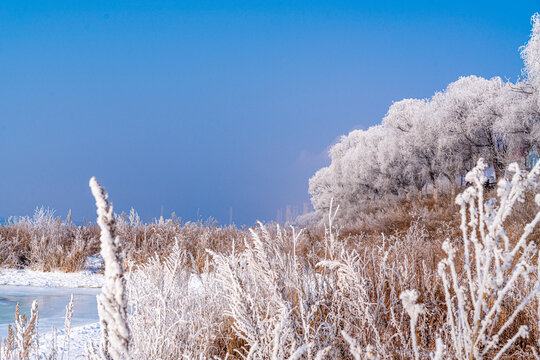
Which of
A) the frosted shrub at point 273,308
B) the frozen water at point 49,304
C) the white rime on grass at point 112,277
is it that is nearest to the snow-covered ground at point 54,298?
the frozen water at point 49,304

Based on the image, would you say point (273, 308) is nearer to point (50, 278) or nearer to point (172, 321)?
point (172, 321)

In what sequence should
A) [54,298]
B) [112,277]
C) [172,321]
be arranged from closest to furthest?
A: 1. [112,277]
2. [172,321]
3. [54,298]

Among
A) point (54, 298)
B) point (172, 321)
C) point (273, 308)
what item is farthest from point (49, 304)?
point (273, 308)

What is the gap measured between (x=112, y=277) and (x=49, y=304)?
270 inches

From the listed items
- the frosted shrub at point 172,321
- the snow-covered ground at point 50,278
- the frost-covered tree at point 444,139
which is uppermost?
the frost-covered tree at point 444,139

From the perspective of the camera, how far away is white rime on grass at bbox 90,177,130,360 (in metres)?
0.60

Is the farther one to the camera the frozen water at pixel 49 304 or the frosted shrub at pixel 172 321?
the frozen water at pixel 49 304

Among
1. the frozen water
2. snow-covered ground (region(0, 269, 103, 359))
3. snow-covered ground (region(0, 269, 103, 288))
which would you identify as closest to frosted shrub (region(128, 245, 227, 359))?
snow-covered ground (region(0, 269, 103, 359))

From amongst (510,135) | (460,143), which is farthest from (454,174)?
(510,135)

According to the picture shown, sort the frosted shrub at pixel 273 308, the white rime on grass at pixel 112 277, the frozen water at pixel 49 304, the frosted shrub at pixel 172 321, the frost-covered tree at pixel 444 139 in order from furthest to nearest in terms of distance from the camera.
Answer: the frost-covered tree at pixel 444 139 < the frozen water at pixel 49 304 < the frosted shrub at pixel 172 321 < the frosted shrub at pixel 273 308 < the white rime on grass at pixel 112 277

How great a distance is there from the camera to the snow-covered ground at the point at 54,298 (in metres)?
4.41

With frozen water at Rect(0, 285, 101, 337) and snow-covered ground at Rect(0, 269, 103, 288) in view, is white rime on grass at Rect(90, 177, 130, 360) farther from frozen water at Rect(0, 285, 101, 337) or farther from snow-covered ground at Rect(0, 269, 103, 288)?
snow-covered ground at Rect(0, 269, 103, 288)

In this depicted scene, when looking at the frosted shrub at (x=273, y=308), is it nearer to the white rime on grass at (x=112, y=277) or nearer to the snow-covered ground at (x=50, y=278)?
the white rime on grass at (x=112, y=277)

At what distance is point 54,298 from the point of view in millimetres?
6961
